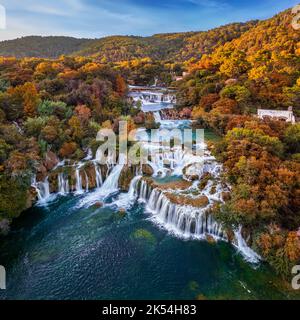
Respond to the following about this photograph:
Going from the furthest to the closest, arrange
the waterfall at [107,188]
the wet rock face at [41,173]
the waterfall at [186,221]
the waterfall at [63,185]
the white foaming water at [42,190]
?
the waterfall at [63,185], the wet rock face at [41,173], the waterfall at [107,188], the white foaming water at [42,190], the waterfall at [186,221]

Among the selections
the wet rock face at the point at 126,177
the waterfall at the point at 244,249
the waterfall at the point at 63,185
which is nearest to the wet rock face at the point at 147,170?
the wet rock face at the point at 126,177

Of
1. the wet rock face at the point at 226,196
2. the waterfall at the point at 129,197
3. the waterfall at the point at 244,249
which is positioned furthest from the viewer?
the waterfall at the point at 129,197

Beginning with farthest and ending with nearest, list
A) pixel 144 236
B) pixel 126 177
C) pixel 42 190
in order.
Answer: pixel 126 177
pixel 42 190
pixel 144 236

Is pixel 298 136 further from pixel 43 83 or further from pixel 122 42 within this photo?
pixel 122 42

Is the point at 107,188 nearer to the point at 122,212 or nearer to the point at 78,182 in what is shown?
the point at 78,182

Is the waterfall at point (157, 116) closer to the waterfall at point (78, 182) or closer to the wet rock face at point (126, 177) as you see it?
the wet rock face at point (126, 177)

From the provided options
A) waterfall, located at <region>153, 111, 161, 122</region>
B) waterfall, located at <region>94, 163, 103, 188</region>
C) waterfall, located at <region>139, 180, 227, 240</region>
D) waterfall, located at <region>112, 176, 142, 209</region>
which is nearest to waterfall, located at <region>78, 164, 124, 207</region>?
waterfall, located at <region>94, 163, 103, 188</region>

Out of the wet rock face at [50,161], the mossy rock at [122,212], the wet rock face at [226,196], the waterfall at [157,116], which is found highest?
the waterfall at [157,116]

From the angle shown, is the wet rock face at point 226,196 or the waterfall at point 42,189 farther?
the waterfall at point 42,189

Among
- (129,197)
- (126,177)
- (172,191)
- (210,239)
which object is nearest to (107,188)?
(126,177)
